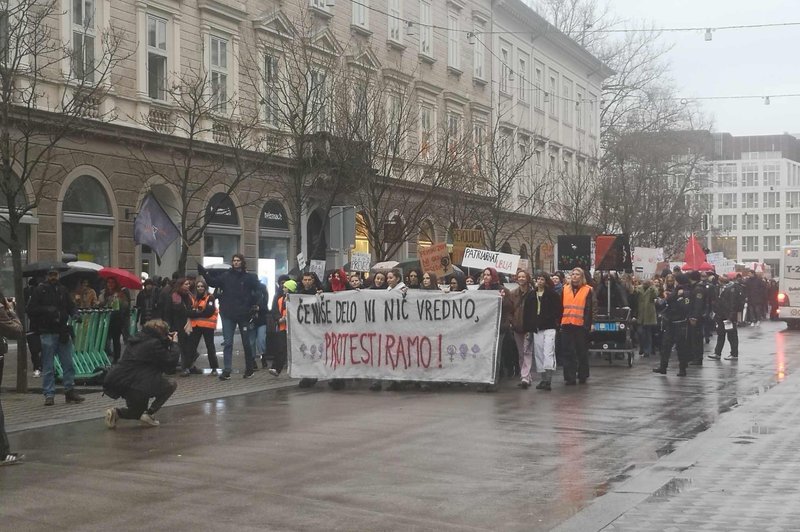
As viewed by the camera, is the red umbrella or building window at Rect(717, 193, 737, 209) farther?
building window at Rect(717, 193, 737, 209)

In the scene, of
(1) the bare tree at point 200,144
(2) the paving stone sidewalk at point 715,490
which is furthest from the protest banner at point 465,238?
(2) the paving stone sidewalk at point 715,490

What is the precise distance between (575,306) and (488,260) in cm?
720

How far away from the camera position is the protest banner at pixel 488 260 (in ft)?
79.5

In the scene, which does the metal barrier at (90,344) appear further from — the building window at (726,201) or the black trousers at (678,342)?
the building window at (726,201)

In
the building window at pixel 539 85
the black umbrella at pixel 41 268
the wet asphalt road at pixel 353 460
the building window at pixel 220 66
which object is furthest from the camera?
the building window at pixel 539 85

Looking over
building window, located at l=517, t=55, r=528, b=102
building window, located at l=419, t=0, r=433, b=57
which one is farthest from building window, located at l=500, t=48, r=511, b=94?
building window, located at l=419, t=0, r=433, b=57

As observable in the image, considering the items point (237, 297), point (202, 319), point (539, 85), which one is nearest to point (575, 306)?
point (237, 297)

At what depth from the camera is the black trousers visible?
19391 mm

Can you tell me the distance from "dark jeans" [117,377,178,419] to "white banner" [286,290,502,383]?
16.2ft

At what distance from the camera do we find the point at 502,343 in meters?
18.4

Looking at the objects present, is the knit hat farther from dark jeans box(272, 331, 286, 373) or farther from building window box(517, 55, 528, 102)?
building window box(517, 55, 528, 102)

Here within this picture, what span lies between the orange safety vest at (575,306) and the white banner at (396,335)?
1183mm

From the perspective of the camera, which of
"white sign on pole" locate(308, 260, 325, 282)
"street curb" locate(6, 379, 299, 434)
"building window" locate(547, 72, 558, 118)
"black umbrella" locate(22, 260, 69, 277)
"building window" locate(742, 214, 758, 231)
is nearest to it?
"street curb" locate(6, 379, 299, 434)

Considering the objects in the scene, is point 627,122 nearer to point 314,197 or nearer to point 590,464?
point 314,197
